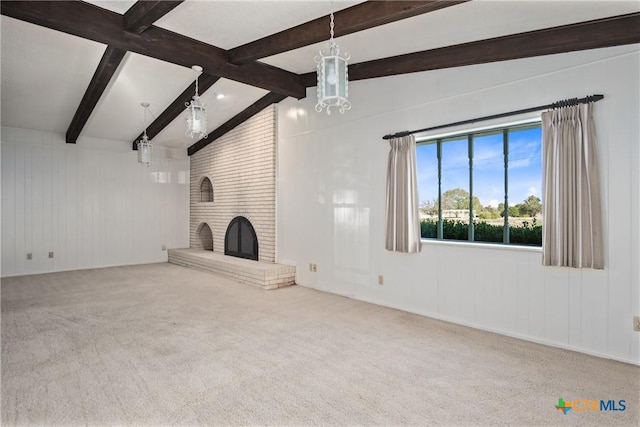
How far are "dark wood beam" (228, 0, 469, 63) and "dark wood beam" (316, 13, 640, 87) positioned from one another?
1015 mm

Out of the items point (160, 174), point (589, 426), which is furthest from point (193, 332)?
point (160, 174)

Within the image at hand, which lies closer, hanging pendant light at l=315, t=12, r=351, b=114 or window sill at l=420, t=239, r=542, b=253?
hanging pendant light at l=315, t=12, r=351, b=114

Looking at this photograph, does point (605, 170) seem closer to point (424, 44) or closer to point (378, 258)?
point (424, 44)

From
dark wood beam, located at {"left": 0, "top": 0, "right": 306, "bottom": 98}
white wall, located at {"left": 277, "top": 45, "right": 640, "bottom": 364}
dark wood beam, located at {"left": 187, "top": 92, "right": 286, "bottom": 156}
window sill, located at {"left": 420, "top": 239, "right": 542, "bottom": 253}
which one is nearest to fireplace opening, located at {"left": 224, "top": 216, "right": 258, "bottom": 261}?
white wall, located at {"left": 277, "top": 45, "right": 640, "bottom": 364}

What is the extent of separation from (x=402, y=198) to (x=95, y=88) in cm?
441

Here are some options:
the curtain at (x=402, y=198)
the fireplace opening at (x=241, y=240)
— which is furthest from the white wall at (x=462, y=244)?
the fireplace opening at (x=241, y=240)

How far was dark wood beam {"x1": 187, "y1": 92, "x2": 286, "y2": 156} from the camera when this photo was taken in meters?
6.05

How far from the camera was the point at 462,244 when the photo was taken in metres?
3.92

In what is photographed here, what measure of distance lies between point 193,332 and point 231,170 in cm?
415

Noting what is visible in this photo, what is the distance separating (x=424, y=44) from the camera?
12.5 feet

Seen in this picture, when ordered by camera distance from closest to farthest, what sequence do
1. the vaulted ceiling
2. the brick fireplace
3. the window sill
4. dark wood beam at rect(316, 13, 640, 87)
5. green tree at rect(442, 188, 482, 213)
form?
dark wood beam at rect(316, 13, 640, 87), the vaulted ceiling, the window sill, green tree at rect(442, 188, 482, 213), the brick fireplace

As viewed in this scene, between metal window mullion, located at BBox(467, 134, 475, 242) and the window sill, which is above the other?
metal window mullion, located at BBox(467, 134, 475, 242)

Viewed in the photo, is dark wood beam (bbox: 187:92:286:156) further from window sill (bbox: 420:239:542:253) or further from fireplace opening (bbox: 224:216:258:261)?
window sill (bbox: 420:239:542:253)

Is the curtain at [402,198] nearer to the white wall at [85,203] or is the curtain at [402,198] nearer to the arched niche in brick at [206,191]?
the arched niche in brick at [206,191]
